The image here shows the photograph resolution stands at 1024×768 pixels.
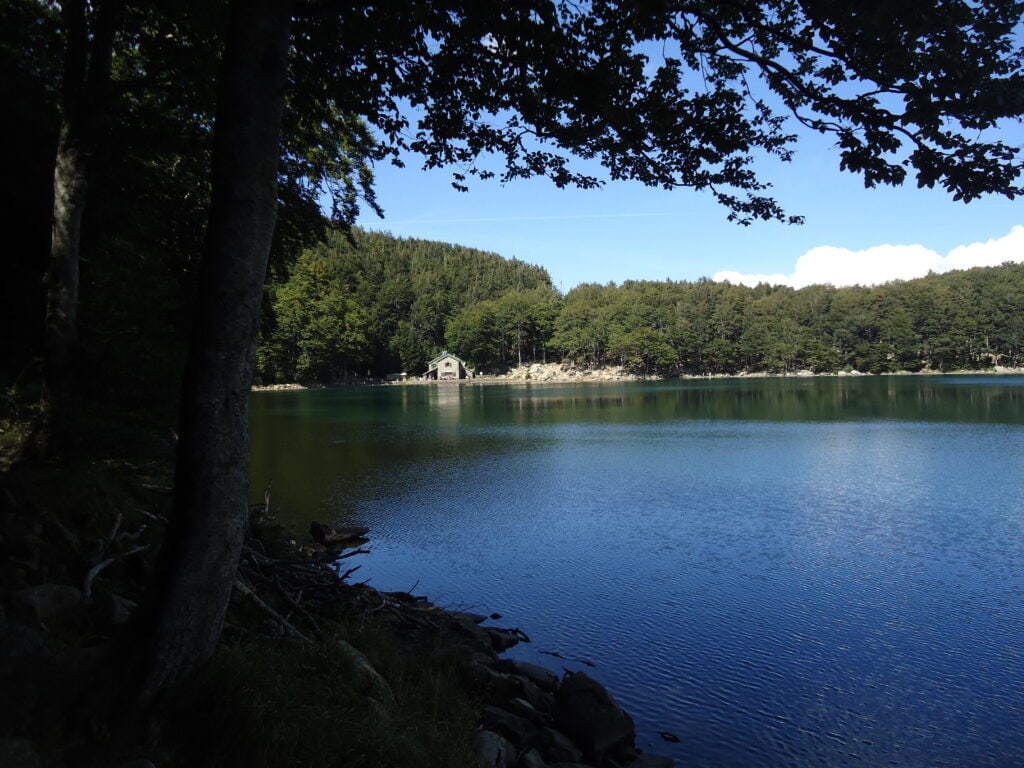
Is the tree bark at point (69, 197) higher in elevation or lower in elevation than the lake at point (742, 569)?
higher

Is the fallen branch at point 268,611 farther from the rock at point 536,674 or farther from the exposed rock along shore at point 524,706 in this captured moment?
the rock at point 536,674

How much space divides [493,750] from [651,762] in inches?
76.7

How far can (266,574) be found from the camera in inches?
301

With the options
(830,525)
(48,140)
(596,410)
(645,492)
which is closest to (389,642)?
(48,140)

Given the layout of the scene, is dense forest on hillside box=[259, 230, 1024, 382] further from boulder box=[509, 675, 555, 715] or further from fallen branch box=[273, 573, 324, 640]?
boulder box=[509, 675, 555, 715]

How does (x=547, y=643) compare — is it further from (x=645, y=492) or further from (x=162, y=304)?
(x=645, y=492)

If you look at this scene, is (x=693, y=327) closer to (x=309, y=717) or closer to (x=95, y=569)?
(x=95, y=569)

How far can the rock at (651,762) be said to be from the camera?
6.70 metres

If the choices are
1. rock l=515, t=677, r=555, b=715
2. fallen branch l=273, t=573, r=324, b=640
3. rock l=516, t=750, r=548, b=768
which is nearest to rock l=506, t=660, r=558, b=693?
rock l=515, t=677, r=555, b=715

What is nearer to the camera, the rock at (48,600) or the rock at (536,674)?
the rock at (48,600)

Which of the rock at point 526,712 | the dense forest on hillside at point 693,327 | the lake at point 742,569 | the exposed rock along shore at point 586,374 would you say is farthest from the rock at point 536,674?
the exposed rock along shore at point 586,374

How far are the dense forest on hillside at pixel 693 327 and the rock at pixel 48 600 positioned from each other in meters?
104

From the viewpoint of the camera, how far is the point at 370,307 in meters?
127

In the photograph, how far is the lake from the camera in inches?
312
